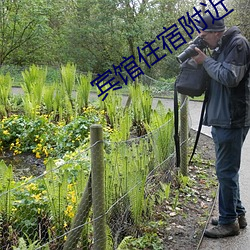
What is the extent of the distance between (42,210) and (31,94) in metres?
4.01

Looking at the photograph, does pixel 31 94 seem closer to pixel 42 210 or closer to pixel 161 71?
pixel 42 210

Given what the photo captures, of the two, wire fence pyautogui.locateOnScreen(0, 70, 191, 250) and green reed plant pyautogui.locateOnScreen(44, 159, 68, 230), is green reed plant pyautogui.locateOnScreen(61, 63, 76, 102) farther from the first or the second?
green reed plant pyautogui.locateOnScreen(44, 159, 68, 230)

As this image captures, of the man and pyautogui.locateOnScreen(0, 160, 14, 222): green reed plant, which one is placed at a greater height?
the man

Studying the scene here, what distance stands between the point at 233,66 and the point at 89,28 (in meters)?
13.5

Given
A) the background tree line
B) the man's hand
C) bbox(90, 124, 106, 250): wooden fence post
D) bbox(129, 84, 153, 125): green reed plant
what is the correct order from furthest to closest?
1. the background tree line
2. bbox(129, 84, 153, 125): green reed plant
3. the man's hand
4. bbox(90, 124, 106, 250): wooden fence post

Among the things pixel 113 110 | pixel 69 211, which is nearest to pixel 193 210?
pixel 69 211

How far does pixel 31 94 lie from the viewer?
263 inches

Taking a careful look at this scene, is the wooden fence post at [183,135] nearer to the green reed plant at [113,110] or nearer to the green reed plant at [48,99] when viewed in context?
the green reed plant at [113,110]

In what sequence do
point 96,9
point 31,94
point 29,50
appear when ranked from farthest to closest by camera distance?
point 29,50, point 96,9, point 31,94

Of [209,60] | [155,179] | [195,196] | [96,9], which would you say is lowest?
[195,196]

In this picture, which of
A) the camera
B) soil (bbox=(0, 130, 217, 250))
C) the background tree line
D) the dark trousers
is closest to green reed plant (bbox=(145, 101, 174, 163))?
soil (bbox=(0, 130, 217, 250))

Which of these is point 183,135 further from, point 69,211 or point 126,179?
point 69,211

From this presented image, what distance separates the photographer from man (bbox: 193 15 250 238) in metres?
2.85

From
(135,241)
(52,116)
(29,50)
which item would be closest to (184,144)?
(135,241)
